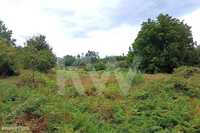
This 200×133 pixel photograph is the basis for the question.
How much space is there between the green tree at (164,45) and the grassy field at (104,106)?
7.71 m

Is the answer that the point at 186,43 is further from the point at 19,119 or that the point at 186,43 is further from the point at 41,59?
the point at 19,119

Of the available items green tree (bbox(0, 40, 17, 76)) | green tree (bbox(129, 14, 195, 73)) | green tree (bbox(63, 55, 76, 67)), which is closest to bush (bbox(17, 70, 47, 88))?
green tree (bbox(0, 40, 17, 76))

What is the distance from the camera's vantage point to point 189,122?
1134 cm

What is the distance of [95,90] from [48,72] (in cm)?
684

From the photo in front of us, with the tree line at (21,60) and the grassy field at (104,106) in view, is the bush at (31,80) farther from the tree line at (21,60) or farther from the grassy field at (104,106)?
the tree line at (21,60)

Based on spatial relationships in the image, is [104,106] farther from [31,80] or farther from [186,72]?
[186,72]

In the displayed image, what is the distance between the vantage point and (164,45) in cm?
2702

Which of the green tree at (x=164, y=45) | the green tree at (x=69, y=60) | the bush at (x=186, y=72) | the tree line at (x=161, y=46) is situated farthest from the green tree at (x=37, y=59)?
the green tree at (x=69, y=60)

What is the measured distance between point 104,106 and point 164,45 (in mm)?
14907

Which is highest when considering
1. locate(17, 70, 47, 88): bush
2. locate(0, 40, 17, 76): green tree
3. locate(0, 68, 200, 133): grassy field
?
locate(0, 40, 17, 76): green tree

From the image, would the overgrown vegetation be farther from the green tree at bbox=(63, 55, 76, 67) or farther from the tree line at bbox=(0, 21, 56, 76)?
the green tree at bbox=(63, 55, 76, 67)

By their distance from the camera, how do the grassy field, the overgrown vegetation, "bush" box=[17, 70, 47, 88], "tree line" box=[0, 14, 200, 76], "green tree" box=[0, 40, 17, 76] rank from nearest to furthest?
1. the grassy field
2. the overgrown vegetation
3. "bush" box=[17, 70, 47, 88]
4. "green tree" box=[0, 40, 17, 76]
5. "tree line" box=[0, 14, 200, 76]

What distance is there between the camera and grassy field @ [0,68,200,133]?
34.8 ft

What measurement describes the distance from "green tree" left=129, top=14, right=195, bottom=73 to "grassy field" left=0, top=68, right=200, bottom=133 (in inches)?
304
